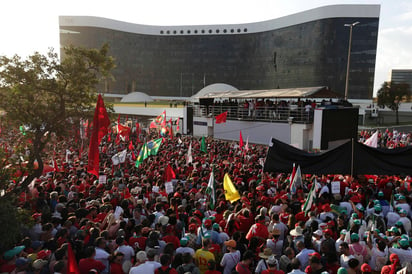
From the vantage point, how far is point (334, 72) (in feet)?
239

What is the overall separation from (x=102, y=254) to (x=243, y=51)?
9205 cm

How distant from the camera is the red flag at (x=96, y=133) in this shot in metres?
9.16

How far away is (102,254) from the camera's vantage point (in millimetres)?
5004

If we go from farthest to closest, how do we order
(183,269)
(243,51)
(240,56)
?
(240,56)
(243,51)
(183,269)

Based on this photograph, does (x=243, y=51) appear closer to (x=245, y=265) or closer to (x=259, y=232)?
(x=259, y=232)

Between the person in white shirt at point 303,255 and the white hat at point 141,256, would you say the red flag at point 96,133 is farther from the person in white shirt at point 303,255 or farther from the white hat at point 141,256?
the person in white shirt at point 303,255

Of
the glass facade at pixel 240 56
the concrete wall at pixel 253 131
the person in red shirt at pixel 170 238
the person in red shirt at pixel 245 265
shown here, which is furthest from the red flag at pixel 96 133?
the glass facade at pixel 240 56

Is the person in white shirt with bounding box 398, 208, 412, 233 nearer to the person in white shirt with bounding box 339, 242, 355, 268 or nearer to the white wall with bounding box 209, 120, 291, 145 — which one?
the person in white shirt with bounding box 339, 242, 355, 268

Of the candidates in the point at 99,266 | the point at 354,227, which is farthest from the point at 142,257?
the point at 354,227

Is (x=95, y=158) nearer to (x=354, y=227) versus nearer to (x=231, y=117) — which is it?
(x=354, y=227)

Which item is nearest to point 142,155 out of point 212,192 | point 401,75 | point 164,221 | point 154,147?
point 154,147

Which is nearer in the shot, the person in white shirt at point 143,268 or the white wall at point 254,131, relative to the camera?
the person in white shirt at point 143,268

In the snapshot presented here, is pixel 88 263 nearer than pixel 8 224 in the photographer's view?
Yes

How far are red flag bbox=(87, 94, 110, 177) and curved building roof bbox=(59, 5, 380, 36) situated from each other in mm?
72513
